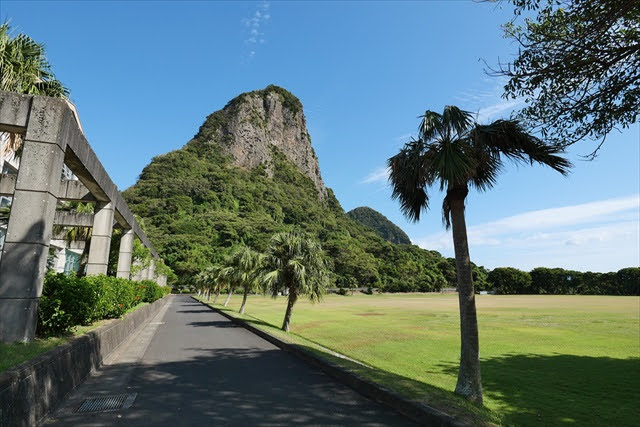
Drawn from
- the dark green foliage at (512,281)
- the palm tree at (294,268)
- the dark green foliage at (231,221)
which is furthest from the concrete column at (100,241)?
the dark green foliage at (512,281)

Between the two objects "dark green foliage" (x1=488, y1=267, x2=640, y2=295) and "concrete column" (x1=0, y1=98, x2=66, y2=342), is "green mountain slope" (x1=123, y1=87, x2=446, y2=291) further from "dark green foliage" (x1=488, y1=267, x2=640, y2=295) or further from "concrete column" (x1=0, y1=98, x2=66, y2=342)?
"concrete column" (x1=0, y1=98, x2=66, y2=342)

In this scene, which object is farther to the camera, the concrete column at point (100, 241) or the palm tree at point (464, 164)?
the concrete column at point (100, 241)

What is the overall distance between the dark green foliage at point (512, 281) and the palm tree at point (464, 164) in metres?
133

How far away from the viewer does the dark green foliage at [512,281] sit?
4849 inches

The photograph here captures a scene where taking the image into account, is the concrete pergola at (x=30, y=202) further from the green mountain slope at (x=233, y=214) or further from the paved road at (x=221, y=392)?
the green mountain slope at (x=233, y=214)

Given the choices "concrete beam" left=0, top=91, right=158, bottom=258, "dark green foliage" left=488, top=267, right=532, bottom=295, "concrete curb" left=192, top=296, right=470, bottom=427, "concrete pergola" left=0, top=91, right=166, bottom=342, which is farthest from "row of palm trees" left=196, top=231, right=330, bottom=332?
"dark green foliage" left=488, top=267, right=532, bottom=295

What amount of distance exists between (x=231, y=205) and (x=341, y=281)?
60.8 m

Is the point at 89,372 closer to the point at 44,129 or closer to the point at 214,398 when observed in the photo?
the point at 214,398

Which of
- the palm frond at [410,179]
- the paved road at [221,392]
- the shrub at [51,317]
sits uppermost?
the palm frond at [410,179]

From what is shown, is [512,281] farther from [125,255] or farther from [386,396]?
[386,396]

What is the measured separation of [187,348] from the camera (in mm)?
11500

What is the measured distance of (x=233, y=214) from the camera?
13438 cm

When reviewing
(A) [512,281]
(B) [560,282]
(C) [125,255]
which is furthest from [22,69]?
(B) [560,282]

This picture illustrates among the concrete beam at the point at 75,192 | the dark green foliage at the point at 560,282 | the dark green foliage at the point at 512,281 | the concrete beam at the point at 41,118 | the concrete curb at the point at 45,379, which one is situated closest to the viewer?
the concrete curb at the point at 45,379
